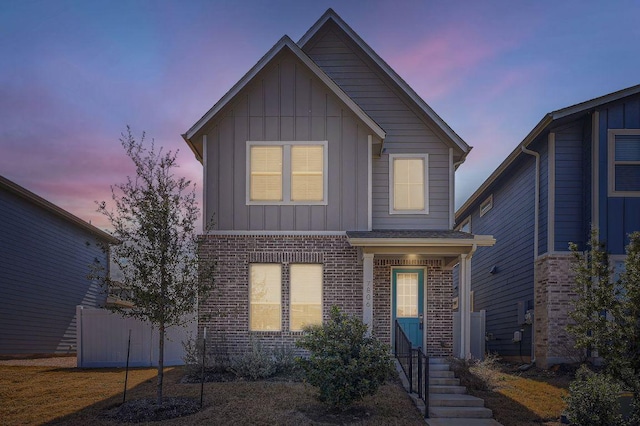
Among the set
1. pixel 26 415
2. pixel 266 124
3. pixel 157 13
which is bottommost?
pixel 26 415

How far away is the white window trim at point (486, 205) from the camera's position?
916 inches

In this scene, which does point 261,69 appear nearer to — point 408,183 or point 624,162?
point 408,183

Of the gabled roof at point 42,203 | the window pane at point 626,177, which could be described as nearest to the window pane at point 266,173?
the gabled roof at point 42,203

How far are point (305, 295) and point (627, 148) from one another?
9.18 meters

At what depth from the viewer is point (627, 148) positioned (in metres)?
15.3

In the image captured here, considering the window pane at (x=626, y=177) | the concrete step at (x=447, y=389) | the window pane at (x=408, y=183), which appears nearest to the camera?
the concrete step at (x=447, y=389)

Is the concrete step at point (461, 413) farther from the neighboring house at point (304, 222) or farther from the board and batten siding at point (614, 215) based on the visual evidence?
the board and batten siding at point (614, 215)

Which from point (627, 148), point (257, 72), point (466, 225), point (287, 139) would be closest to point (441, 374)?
point (287, 139)

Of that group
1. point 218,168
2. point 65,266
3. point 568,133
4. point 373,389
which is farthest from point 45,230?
point 568,133

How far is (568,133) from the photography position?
16.2 m

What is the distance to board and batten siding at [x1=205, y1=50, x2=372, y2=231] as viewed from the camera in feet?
48.6

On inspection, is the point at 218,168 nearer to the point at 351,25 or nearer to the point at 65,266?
the point at 351,25

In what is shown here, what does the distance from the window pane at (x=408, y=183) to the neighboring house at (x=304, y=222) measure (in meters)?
0.24

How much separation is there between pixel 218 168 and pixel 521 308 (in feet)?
33.8
